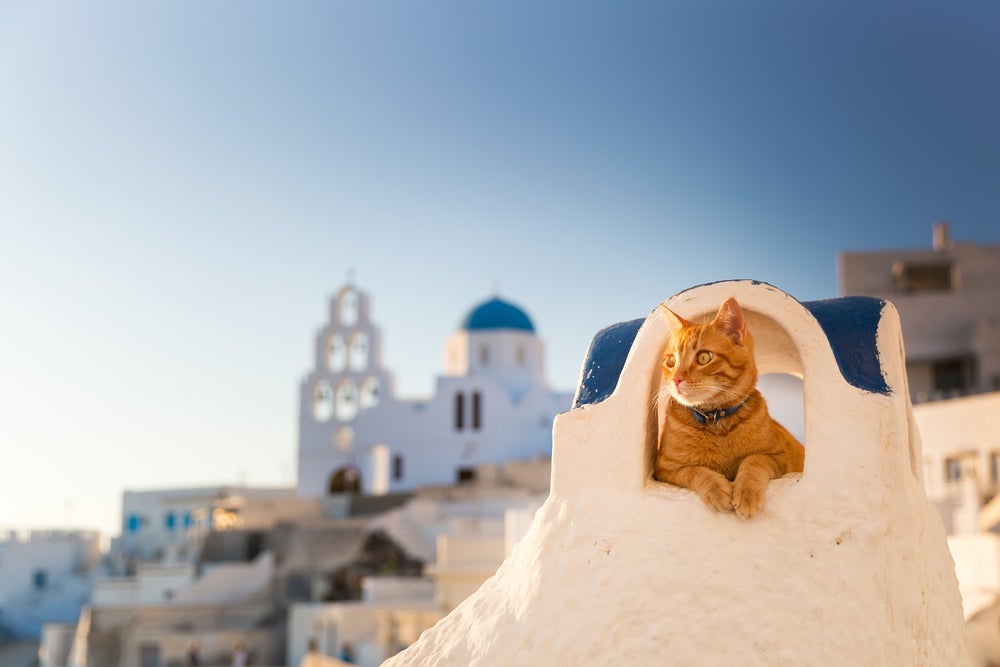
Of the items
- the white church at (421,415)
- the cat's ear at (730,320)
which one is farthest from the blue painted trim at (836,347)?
the white church at (421,415)

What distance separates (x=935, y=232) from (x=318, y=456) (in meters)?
25.0

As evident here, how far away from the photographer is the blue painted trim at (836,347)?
12.9 ft

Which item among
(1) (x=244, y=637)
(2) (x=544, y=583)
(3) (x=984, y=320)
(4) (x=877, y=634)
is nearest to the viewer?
(4) (x=877, y=634)

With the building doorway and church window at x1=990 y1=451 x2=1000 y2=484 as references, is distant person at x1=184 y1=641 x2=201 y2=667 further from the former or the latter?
the building doorway

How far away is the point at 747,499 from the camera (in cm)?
371

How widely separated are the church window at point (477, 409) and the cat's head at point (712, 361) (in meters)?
43.1

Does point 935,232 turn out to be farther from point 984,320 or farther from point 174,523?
point 174,523

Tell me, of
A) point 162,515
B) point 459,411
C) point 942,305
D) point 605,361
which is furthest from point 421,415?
point 605,361

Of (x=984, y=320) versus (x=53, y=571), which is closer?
(x=984, y=320)

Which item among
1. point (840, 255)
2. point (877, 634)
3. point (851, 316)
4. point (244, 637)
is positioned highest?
point (840, 255)

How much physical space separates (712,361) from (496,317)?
→ 151ft

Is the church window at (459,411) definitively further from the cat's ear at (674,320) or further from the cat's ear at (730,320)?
the cat's ear at (730,320)

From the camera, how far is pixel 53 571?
49938 millimetres

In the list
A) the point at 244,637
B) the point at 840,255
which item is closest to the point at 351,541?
the point at 244,637
